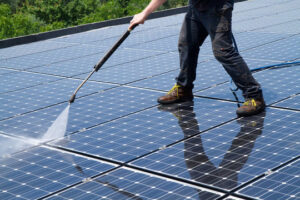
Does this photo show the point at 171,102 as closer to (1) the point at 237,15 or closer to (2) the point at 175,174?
(2) the point at 175,174

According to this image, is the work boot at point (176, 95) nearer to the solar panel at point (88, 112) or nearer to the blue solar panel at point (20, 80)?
the solar panel at point (88, 112)

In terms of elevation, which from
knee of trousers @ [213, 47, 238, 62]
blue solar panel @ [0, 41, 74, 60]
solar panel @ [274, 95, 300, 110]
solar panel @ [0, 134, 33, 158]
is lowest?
solar panel @ [274, 95, 300, 110]

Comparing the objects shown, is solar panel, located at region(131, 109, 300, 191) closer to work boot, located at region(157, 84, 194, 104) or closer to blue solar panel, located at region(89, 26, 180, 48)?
work boot, located at region(157, 84, 194, 104)

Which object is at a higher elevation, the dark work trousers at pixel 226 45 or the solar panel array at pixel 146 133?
the dark work trousers at pixel 226 45

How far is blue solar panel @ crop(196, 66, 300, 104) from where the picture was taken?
736cm

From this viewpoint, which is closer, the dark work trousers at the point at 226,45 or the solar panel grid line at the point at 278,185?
the solar panel grid line at the point at 278,185

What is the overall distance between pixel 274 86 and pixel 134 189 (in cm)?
354

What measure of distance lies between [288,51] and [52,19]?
1119cm

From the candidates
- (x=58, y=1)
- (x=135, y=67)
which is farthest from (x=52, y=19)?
(x=135, y=67)

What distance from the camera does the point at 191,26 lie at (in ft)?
23.2

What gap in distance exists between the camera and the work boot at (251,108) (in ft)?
21.5

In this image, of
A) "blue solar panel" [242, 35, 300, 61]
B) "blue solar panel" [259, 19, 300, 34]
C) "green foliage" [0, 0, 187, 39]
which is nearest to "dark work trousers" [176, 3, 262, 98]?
"blue solar panel" [242, 35, 300, 61]

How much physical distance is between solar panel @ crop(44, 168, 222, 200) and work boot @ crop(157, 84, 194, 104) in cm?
224

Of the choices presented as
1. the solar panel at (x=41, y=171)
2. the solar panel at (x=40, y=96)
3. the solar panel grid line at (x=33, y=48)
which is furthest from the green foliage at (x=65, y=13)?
the solar panel at (x=41, y=171)
